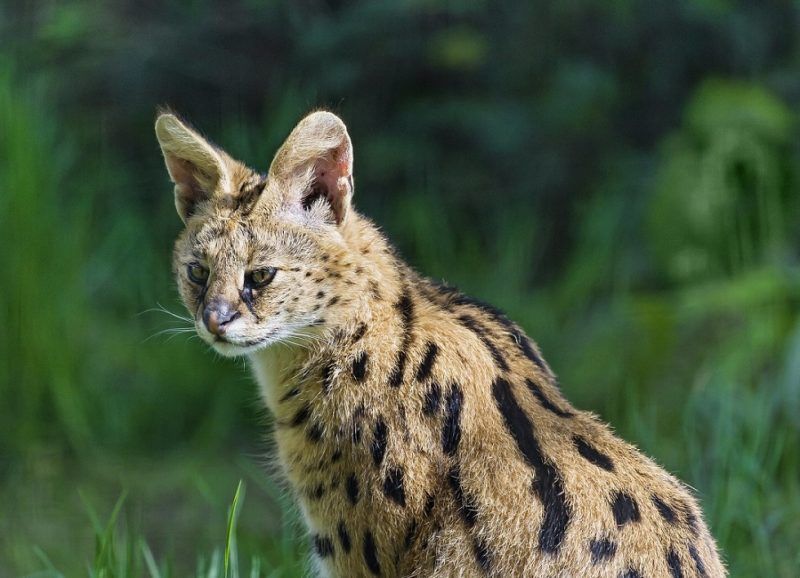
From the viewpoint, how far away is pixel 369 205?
912cm

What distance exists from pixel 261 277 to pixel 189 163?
619 mm

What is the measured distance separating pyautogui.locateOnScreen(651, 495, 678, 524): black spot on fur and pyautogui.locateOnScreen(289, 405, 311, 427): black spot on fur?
1.19 m

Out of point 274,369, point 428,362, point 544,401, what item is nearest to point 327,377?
point 274,369

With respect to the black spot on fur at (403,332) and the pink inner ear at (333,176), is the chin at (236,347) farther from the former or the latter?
the pink inner ear at (333,176)

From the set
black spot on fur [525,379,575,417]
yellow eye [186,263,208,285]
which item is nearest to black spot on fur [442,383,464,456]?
black spot on fur [525,379,575,417]

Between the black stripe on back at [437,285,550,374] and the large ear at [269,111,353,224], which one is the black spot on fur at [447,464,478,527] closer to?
the black stripe on back at [437,285,550,374]

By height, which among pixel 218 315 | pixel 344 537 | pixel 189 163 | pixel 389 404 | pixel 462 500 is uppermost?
pixel 189 163

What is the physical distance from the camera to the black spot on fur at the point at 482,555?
12.9 feet

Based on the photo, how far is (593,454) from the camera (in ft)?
13.3

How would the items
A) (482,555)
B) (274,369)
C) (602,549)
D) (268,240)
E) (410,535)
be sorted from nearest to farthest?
1. (602,549)
2. (482,555)
3. (410,535)
4. (268,240)
5. (274,369)

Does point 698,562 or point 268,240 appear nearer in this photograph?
point 698,562

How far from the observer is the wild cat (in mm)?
3924

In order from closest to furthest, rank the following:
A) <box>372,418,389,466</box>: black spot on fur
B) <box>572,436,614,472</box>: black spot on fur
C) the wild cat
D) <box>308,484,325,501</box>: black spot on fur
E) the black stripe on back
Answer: the wild cat, <box>572,436,614,472</box>: black spot on fur, <box>372,418,389,466</box>: black spot on fur, <box>308,484,325,501</box>: black spot on fur, the black stripe on back

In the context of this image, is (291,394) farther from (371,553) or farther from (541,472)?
(541,472)
